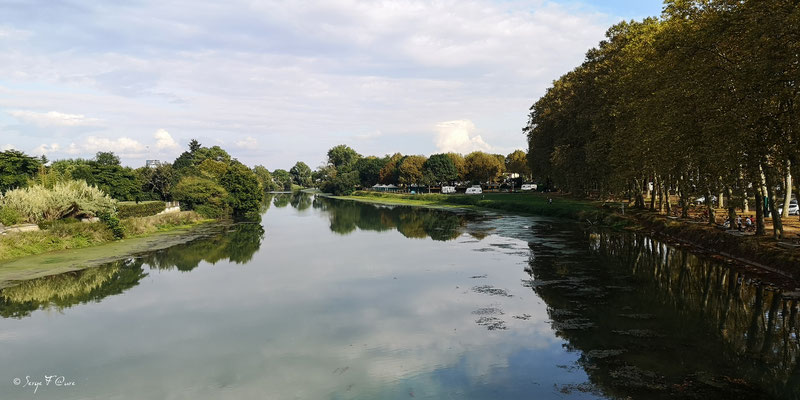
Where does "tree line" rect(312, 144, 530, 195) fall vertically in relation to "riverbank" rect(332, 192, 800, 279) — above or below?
above

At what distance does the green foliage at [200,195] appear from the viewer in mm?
68938

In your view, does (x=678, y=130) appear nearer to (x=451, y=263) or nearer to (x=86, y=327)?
(x=451, y=263)

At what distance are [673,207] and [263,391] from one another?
182 ft

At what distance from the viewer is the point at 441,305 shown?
2328 centimetres

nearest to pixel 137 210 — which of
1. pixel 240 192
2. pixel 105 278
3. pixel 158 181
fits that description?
pixel 240 192

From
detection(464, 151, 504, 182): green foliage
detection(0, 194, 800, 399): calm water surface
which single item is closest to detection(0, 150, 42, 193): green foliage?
detection(0, 194, 800, 399): calm water surface

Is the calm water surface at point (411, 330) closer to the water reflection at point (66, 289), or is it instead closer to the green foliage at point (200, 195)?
the water reflection at point (66, 289)

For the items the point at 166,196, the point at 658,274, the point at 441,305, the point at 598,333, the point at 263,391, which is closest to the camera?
the point at 263,391

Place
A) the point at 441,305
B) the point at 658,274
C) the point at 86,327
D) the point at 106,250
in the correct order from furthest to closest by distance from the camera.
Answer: the point at 106,250, the point at 658,274, the point at 441,305, the point at 86,327

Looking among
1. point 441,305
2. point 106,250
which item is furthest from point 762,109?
point 106,250

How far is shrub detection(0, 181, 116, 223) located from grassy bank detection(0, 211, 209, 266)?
1.48 meters

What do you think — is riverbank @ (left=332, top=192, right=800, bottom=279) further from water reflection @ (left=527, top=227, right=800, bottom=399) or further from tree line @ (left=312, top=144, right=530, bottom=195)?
tree line @ (left=312, top=144, right=530, bottom=195)

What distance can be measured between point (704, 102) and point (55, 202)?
170 ft

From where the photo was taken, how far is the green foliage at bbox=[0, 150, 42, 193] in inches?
2613
